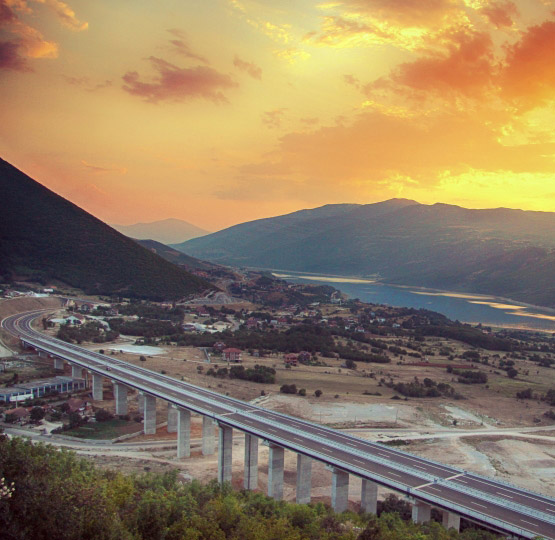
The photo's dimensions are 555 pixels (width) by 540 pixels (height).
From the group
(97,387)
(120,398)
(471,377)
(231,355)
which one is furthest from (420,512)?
(231,355)

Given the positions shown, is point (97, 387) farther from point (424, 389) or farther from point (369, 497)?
point (424, 389)

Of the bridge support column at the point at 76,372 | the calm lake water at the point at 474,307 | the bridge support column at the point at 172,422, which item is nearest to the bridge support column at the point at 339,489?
the bridge support column at the point at 172,422

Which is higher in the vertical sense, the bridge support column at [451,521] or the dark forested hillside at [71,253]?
the dark forested hillside at [71,253]

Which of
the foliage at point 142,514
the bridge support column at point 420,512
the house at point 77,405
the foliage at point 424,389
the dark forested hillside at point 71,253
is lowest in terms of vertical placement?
the foliage at point 424,389

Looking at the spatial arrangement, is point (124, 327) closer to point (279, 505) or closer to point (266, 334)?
point (266, 334)

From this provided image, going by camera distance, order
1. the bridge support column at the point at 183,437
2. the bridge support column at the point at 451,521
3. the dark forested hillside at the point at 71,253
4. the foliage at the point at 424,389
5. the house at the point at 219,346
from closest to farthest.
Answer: the bridge support column at the point at 451,521 < the bridge support column at the point at 183,437 < the foliage at the point at 424,389 < the house at the point at 219,346 < the dark forested hillside at the point at 71,253

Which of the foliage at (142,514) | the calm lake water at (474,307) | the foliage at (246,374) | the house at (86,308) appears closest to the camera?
the foliage at (142,514)

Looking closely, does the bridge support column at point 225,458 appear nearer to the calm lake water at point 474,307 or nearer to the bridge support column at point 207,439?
the bridge support column at point 207,439
